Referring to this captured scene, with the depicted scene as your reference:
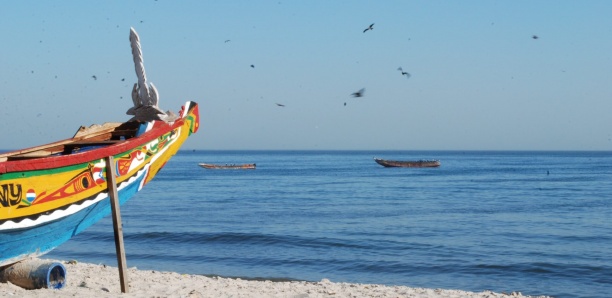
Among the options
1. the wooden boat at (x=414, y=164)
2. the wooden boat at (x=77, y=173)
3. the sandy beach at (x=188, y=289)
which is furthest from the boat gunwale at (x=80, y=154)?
the wooden boat at (x=414, y=164)

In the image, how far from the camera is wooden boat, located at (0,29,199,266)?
805 cm

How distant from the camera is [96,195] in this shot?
9.34m

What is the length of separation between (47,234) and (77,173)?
2.78ft

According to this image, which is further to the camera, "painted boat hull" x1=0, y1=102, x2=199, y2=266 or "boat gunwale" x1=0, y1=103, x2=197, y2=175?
"painted boat hull" x1=0, y1=102, x2=199, y2=266

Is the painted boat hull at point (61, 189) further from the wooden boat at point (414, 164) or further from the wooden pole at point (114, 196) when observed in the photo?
the wooden boat at point (414, 164)

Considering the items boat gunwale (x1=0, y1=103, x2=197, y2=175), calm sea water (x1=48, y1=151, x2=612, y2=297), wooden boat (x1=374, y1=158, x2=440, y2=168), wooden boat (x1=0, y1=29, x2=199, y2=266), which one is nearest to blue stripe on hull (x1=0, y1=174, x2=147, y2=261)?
wooden boat (x1=0, y1=29, x2=199, y2=266)

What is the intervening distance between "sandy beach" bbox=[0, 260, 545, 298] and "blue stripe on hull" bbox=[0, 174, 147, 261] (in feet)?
2.48

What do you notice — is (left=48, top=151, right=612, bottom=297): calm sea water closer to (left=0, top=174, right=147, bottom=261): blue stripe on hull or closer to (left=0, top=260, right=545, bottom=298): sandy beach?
(left=0, top=260, right=545, bottom=298): sandy beach

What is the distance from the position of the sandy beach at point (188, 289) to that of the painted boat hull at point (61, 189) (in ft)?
3.23

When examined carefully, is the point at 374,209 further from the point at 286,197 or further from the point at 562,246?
the point at 562,246

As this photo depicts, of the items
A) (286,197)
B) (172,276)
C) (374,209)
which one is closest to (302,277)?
(172,276)

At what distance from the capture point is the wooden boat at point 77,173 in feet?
26.4

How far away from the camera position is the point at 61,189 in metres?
8.60

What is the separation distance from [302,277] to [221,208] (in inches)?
761
